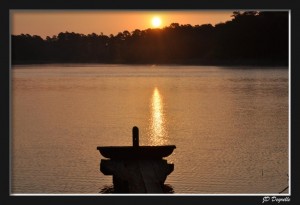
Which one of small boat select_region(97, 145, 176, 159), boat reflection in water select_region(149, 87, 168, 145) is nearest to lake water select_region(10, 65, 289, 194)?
boat reflection in water select_region(149, 87, 168, 145)

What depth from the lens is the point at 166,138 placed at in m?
26.9

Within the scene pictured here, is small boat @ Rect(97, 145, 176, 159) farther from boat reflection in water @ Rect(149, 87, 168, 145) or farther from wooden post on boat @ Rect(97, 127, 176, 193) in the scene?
boat reflection in water @ Rect(149, 87, 168, 145)

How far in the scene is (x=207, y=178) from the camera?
17734 millimetres

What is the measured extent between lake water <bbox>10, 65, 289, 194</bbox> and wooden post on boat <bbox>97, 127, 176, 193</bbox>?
218 centimetres

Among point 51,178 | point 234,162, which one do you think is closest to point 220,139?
point 234,162

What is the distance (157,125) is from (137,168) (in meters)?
18.3

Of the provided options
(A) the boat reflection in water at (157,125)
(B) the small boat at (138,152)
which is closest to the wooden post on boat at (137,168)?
(B) the small boat at (138,152)

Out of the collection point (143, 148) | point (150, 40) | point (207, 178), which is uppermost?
point (150, 40)

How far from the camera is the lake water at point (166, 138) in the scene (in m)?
17.2

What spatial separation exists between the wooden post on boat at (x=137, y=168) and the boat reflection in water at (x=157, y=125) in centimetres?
1159
